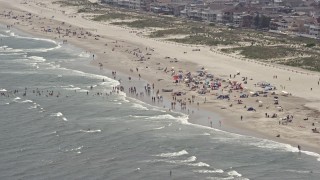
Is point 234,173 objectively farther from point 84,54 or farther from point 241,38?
point 241,38

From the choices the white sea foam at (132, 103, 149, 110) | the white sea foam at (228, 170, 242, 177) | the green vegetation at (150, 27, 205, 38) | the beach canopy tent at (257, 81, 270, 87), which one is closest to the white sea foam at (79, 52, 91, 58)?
the green vegetation at (150, 27, 205, 38)

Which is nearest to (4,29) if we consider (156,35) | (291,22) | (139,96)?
(156,35)

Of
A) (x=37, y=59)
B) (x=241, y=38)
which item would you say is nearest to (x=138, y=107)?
(x=37, y=59)

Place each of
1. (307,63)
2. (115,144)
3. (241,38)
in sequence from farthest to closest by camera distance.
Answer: (241,38)
(307,63)
(115,144)

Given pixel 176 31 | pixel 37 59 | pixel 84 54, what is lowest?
pixel 37 59

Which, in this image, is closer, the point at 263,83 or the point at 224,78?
the point at 263,83

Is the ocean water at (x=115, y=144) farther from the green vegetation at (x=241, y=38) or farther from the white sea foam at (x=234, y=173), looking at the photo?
the green vegetation at (x=241, y=38)

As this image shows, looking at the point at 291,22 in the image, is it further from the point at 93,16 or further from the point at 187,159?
the point at 187,159
